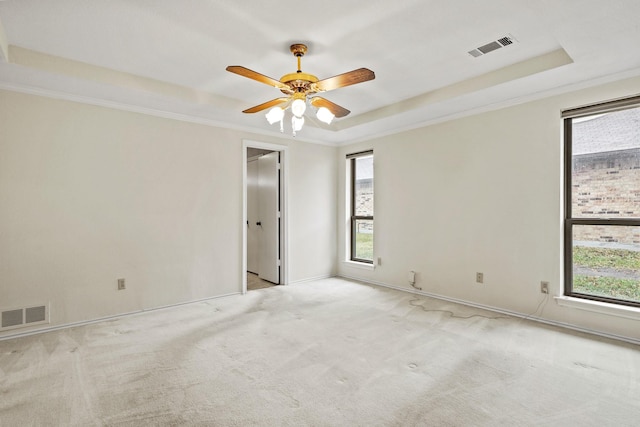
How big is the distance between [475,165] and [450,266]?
1.31 metres

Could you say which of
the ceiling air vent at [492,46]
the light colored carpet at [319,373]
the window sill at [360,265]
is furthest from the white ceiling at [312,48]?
the window sill at [360,265]

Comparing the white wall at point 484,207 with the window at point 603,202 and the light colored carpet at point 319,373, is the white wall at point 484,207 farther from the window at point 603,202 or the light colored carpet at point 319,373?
the light colored carpet at point 319,373

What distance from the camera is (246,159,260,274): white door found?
600 centimetres

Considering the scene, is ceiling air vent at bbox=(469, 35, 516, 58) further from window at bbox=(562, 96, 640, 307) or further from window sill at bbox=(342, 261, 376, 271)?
window sill at bbox=(342, 261, 376, 271)

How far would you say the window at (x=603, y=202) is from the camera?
10.2 feet

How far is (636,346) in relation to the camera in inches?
114

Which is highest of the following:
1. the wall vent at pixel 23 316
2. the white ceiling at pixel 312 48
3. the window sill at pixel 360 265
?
the white ceiling at pixel 312 48

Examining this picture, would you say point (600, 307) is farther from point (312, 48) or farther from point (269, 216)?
point (269, 216)

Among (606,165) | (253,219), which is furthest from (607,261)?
(253,219)

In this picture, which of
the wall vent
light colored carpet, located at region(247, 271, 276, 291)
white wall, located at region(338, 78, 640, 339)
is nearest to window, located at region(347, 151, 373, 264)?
white wall, located at region(338, 78, 640, 339)

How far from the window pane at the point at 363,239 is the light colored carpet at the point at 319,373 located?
1.91 metres

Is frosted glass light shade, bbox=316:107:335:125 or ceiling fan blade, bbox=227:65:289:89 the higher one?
ceiling fan blade, bbox=227:65:289:89

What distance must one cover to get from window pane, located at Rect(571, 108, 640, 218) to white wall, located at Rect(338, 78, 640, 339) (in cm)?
19

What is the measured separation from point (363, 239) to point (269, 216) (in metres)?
1.62
